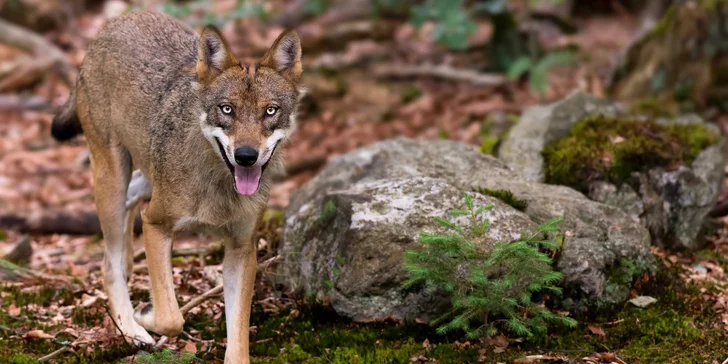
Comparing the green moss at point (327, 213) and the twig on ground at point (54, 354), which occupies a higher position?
the green moss at point (327, 213)

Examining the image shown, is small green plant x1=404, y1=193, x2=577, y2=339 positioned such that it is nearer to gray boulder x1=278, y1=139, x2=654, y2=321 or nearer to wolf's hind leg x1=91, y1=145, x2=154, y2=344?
gray boulder x1=278, y1=139, x2=654, y2=321

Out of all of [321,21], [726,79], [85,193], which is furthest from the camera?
[321,21]

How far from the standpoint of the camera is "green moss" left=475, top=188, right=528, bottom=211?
6.71 meters

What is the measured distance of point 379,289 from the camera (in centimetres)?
616

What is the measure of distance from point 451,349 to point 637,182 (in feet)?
9.73

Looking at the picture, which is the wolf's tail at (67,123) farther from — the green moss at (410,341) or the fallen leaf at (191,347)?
the fallen leaf at (191,347)

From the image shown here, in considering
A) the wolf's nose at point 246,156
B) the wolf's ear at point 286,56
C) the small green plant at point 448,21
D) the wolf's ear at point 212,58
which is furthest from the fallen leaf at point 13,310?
the small green plant at point 448,21

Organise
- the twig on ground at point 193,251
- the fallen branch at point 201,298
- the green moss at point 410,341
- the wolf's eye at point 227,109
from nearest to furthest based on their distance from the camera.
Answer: the wolf's eye at point 227,109, the green moss at point 410,341, the fallen branch at point 201,298, the twig on ground at point 193,251

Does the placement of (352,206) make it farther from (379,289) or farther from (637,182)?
(637,182)

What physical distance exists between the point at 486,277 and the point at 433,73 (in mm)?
10434

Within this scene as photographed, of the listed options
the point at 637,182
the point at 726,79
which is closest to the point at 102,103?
the point at 637,182

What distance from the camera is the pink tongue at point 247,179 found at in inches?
209

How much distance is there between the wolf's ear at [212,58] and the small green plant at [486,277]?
70.2 inches

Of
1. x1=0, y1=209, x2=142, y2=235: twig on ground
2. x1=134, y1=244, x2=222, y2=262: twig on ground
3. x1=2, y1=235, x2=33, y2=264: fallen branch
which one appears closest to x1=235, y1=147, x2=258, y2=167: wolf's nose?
x1=134, y1=244, x2=222, y2=262: twig on ground
